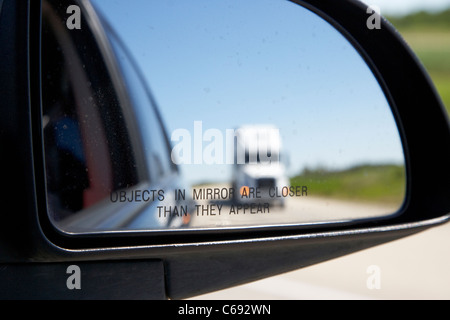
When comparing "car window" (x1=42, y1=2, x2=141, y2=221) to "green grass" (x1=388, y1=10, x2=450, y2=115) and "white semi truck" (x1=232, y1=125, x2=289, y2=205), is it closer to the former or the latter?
"white semi truck" (x1=232, y1=125, x2=289, y2=205)

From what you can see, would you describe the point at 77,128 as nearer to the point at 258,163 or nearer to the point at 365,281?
the point at 258,163

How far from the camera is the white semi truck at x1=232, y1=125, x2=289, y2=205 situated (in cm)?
178

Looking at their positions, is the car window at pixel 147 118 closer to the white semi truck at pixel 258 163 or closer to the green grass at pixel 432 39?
the white semi truck at pixel 258 163

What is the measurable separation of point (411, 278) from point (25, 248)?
304 inches

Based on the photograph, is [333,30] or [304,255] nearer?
[304,255]

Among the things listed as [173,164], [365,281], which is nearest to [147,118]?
[173,164]

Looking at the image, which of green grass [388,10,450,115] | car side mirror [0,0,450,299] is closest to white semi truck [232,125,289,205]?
car side mirror [0,0,450,299]

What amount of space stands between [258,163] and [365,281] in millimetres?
6447

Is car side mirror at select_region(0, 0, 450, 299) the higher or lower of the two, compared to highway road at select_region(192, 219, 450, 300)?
higher

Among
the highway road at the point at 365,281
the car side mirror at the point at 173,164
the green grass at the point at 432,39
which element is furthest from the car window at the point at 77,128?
the green grass at the point at 432,39

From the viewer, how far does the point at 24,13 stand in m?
1.53

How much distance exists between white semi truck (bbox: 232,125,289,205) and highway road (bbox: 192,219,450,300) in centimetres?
318
